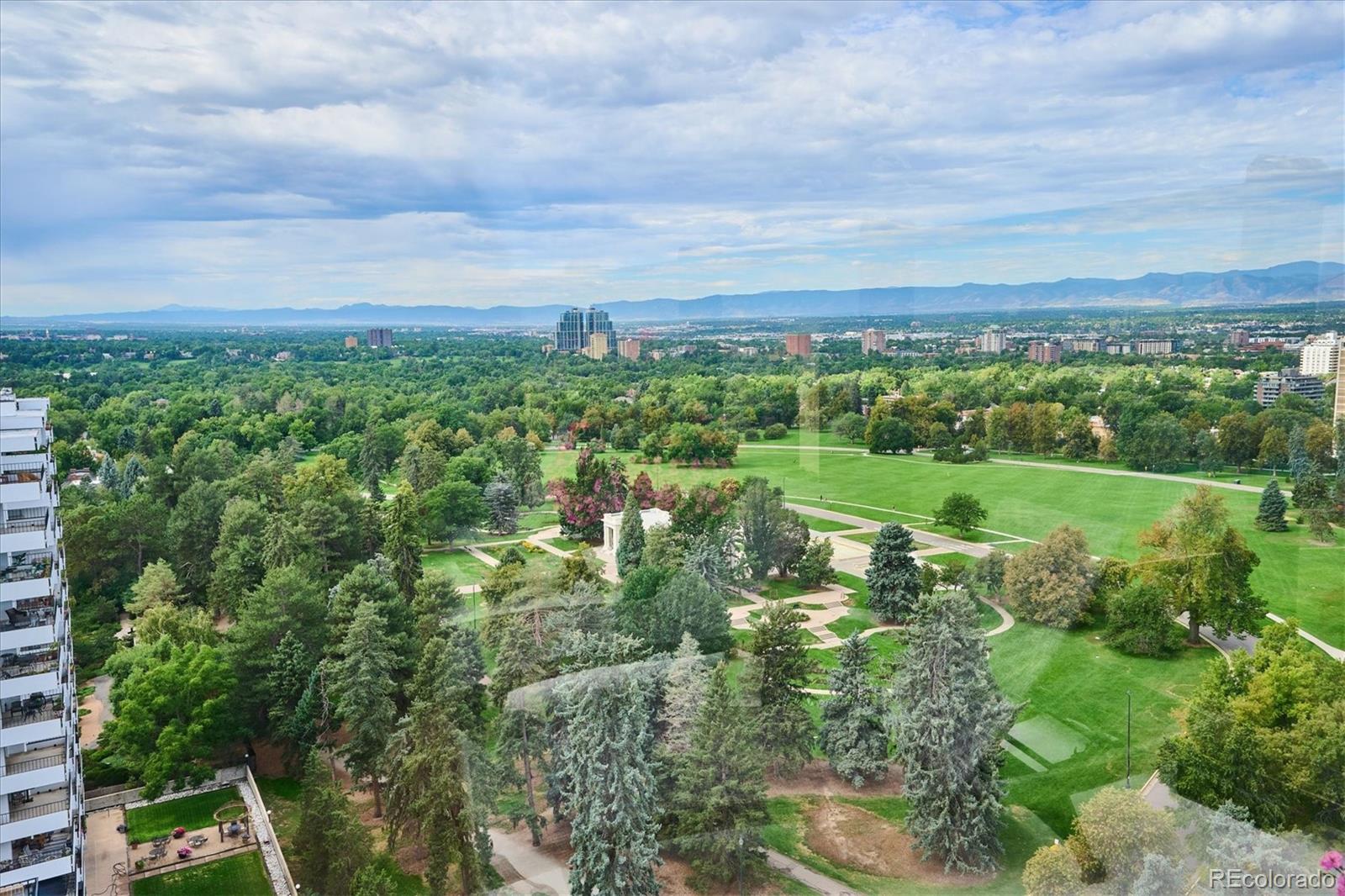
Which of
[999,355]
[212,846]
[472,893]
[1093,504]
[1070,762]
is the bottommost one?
[212,846]

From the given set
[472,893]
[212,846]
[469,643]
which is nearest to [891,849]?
[472,893]

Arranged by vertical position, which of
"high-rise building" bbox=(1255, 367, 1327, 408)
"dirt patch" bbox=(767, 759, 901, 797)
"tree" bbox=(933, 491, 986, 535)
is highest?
"high-rise building" bbox=(1255, 367, 1327, 408)

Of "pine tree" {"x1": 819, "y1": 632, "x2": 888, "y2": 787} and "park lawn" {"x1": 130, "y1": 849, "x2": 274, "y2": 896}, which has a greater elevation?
"pine tree" {"x1": 819, "y1": 632, "x2": 888, "y2": 787}

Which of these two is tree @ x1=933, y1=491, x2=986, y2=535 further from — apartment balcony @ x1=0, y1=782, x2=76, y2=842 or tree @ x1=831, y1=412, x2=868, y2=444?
apartment balcony @ x1=0, y1=782, x2=76, y2=842

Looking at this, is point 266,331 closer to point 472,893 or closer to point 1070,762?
point 472,893

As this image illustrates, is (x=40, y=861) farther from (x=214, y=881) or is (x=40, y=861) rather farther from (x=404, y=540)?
(x=404, y=540)

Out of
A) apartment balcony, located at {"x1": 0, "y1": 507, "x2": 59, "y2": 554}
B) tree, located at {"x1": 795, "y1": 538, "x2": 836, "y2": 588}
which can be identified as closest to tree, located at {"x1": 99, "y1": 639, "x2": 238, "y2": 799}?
apartment balcony, located at {"x1": 0, "y1": 507, "x2": 59, "y2": 554}
